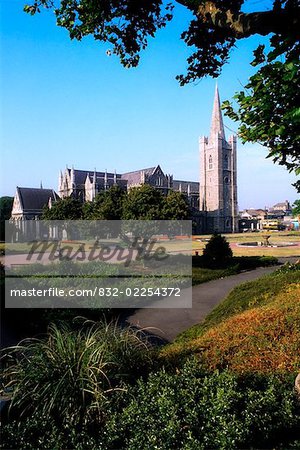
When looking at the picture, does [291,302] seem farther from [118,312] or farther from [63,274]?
[63,274]

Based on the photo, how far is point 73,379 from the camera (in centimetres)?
429

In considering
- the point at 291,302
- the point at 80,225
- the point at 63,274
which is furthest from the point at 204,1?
the point at 80,225

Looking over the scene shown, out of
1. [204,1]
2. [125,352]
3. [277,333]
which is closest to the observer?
[204,1]

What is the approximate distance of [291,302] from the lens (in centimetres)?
834

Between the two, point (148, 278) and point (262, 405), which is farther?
point (148, 278)

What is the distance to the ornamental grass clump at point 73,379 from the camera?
4.04 metres

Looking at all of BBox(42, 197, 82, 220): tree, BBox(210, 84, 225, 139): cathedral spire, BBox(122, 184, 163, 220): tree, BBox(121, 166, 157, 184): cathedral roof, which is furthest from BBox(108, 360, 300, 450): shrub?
BBox(210, 84, 225, 139): cathedral spire

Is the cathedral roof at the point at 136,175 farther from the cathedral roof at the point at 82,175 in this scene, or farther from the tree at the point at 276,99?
the tree at the point at 276,99

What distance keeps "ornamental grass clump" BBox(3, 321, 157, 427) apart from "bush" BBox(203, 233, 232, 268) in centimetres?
1956

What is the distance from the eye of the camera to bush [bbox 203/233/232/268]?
2411 centimetres

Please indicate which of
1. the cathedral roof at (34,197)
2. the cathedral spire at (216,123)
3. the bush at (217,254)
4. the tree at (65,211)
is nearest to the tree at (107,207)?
the tree at (65,211)

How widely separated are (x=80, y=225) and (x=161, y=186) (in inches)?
1706

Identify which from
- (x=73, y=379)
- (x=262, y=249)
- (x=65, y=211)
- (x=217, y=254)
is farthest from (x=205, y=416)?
(x=65, y=211)

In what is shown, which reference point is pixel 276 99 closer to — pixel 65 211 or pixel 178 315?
pixel 178 315
